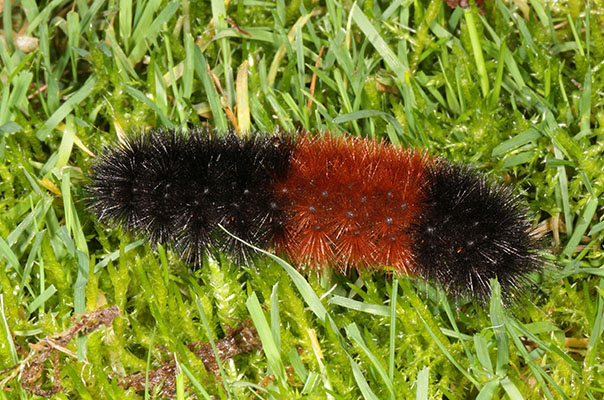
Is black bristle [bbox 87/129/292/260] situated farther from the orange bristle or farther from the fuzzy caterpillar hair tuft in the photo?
the orange bristle

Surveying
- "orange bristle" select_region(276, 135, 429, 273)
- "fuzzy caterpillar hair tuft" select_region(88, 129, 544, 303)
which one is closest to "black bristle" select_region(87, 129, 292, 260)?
"fuzzy caterpillar hair tuft" select_region(88, 129, 544, 303)

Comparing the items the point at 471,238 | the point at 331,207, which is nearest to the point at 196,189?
the point at 331,207

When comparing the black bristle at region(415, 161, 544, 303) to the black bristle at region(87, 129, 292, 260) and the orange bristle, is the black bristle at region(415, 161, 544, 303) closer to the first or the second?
the orange bristle

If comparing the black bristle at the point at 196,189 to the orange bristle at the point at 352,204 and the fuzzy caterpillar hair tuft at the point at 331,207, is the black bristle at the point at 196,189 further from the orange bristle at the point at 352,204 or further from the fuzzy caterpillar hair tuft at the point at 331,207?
the orange bristle at the point at 352,204

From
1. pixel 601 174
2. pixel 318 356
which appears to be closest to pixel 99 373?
pixel 318 356

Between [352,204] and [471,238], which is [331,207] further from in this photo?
[471,238]

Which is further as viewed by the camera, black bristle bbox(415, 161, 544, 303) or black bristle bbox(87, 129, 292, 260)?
black bristle bbox(87, 129, 292, 260)

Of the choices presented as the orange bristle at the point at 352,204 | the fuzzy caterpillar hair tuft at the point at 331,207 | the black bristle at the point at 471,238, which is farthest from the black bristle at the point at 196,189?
the black bristle at the point at 471,238
